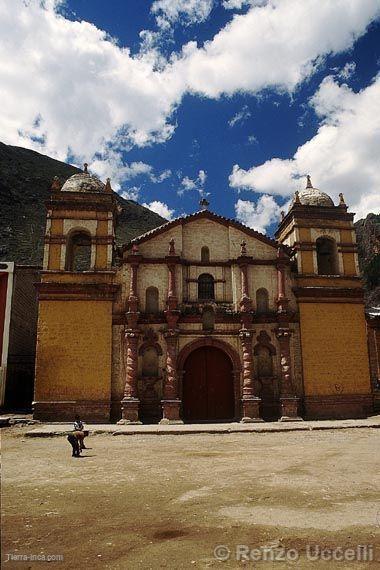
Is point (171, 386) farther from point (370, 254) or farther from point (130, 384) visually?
point (370, 254)

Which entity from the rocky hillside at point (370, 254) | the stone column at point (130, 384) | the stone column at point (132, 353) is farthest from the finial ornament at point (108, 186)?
the rocky hillside at point (370, 254)

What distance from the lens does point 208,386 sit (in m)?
21.9

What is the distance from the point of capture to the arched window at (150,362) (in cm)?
2150

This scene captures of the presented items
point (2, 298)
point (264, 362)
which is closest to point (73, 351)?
point (2, 298)

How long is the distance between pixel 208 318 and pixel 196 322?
2.15 ft

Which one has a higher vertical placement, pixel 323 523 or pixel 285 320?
pixel 285 320

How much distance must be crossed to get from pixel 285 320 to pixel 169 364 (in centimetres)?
612

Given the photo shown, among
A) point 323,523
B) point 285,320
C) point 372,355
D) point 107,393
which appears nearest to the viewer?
point 323,523

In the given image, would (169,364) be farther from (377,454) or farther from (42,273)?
(377,454)

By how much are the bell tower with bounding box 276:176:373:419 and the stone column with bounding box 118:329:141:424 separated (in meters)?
8.14

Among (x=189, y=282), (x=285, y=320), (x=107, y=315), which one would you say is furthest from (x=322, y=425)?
(x=107, y=315)

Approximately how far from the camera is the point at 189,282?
22922 millimetres

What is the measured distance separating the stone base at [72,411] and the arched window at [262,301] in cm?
881

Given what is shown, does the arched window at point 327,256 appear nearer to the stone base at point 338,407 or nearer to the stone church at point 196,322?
the stone church at point 196,322
